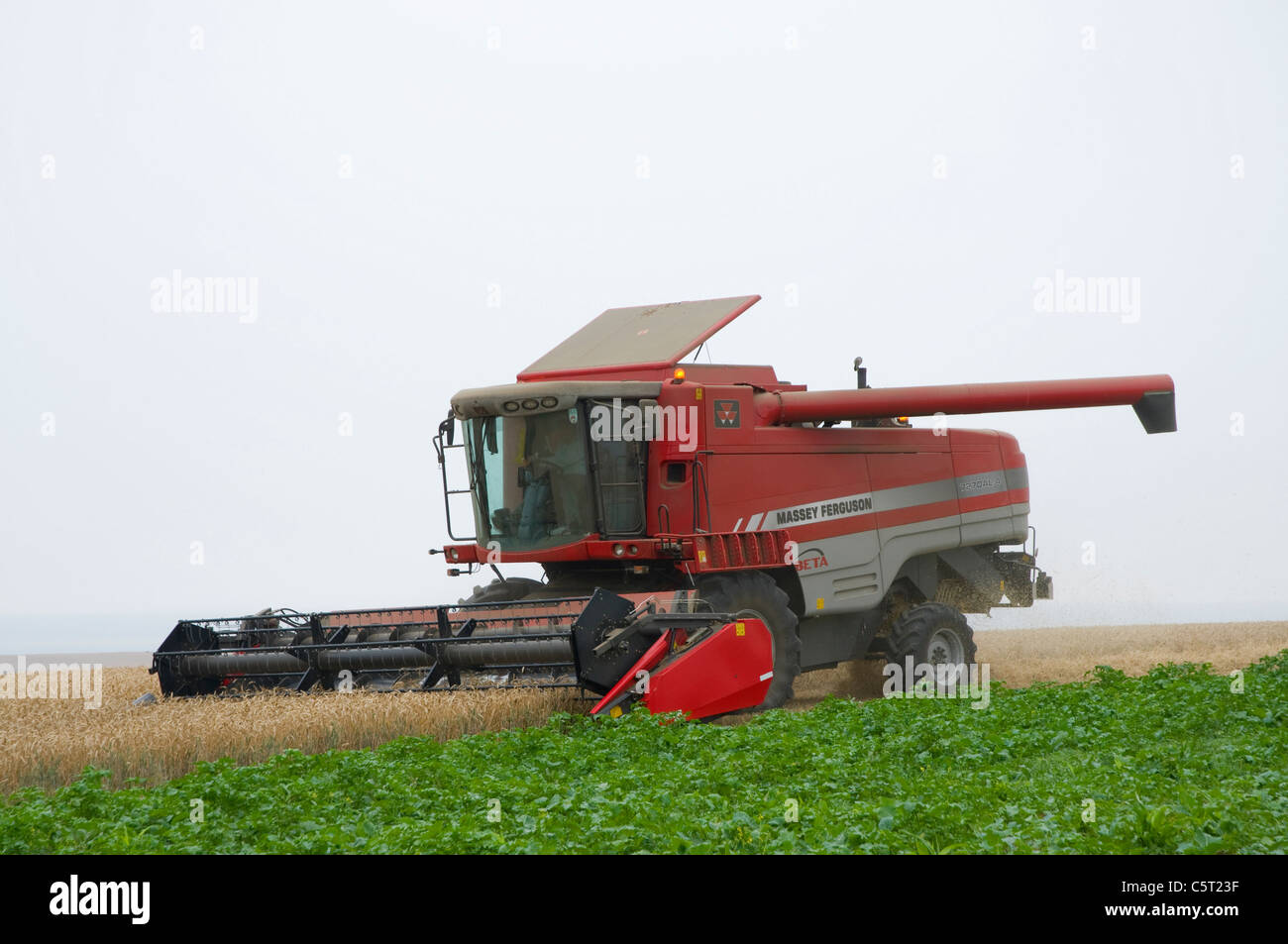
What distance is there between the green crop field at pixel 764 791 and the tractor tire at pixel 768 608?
1.69 meters

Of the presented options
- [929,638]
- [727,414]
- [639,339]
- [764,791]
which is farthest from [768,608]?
[764,791]

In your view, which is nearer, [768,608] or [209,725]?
[209,725]

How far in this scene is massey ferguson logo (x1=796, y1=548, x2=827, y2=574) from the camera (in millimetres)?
13016

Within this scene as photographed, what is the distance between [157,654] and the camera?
11836 millimetres

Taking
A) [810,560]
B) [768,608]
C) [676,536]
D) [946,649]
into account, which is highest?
[676,536]

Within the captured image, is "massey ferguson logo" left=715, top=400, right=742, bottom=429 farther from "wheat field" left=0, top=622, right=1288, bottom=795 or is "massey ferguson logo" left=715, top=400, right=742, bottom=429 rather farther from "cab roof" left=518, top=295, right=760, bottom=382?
"wheat field" left=0, top=622, right=1288, bottom=795

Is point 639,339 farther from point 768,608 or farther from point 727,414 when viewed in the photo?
point 768,608

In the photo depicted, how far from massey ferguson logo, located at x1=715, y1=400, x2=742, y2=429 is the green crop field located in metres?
3.22

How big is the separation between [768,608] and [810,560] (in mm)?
1079

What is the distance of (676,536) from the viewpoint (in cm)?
1177

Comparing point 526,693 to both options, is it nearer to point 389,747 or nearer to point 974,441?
point 389,747

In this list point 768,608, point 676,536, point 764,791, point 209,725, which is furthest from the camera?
point 768,608

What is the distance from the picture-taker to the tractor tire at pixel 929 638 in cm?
1371

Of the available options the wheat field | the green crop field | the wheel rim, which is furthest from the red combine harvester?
the green crop field
